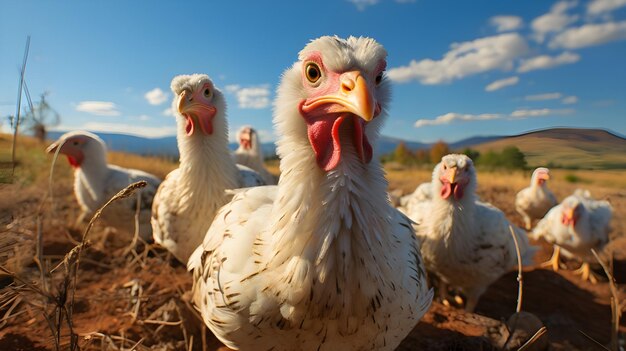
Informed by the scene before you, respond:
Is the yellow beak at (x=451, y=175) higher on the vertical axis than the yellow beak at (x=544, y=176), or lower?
higher

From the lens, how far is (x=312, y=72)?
4.73 feet

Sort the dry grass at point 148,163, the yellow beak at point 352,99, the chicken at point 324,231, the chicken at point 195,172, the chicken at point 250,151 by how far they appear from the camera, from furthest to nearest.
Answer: the dry grass at point 148,163, the chicken at point 250,151, the chicken at point 195,172, the chicken at point 324,231, the yellow beak at point 352,99

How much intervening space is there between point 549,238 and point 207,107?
5.63 meters

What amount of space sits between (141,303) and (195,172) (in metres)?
1.40

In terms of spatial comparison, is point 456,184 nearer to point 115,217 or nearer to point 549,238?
point 549,238

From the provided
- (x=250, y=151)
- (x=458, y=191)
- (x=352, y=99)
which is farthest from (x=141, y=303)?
(x=250, y=151)

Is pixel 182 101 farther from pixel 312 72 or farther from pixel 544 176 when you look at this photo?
pixel 544 176

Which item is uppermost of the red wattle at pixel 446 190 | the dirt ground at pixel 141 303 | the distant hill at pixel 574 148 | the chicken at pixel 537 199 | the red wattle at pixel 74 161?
the distant hill at pixel 574 148

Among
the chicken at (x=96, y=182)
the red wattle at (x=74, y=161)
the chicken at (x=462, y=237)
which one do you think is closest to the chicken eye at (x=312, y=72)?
the chicken at (x=462, y=237)

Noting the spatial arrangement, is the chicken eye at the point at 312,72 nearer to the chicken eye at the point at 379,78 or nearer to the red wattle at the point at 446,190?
the chicken eye at the point at 379,78

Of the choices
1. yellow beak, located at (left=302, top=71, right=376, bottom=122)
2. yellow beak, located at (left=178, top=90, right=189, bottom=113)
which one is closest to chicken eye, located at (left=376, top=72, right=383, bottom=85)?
yellow beak, located at (left=302, top=71, right=376, bottom=122)

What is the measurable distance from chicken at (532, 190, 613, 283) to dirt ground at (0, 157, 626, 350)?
45 centimetres

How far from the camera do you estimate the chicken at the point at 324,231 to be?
53.9 inches

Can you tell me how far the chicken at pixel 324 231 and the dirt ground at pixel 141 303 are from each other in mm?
571
